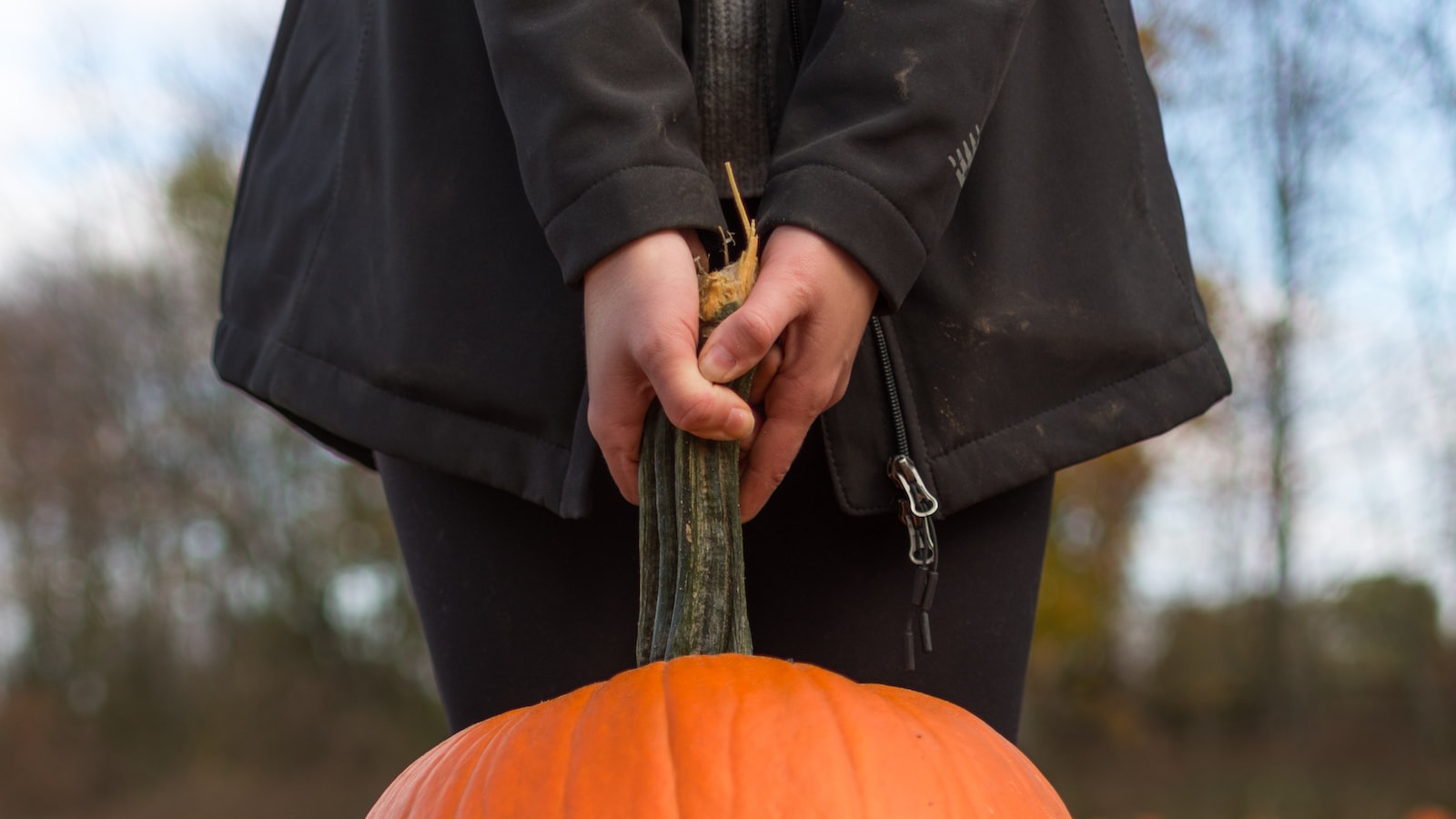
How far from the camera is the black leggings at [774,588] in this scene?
0.91m

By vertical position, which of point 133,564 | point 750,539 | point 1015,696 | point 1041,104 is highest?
point 1041,104

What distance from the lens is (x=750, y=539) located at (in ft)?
2.98

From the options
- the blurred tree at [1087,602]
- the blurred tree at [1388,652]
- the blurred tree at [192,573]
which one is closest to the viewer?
the blurred tree at [1388,652]

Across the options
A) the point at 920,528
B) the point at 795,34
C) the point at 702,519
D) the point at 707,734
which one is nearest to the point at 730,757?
the point at 707,734

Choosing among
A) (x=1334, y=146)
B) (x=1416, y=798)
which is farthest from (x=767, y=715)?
(x=1416, y=798)

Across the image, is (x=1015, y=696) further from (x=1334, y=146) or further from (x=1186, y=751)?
(x=1186, y=751)

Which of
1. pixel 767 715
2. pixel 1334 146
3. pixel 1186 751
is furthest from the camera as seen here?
pixel 1186 751

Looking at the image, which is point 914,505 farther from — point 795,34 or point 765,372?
point 795,34

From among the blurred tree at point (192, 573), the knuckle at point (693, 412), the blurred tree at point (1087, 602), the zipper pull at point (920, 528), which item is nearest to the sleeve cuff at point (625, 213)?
the knuckle at point (693, 412)

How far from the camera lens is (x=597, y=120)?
76 cm

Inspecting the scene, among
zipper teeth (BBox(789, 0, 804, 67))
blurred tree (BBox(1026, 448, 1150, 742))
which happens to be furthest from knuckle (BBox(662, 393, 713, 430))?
blurred tree (BBox(1026, 448, 1150, 742))

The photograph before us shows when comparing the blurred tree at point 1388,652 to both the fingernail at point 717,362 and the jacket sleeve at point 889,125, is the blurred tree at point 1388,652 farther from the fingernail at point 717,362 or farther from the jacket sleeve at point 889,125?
the fingernail at point 717,362

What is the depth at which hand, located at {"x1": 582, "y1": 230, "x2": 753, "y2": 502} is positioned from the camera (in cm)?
68

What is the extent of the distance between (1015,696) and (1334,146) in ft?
10.5
